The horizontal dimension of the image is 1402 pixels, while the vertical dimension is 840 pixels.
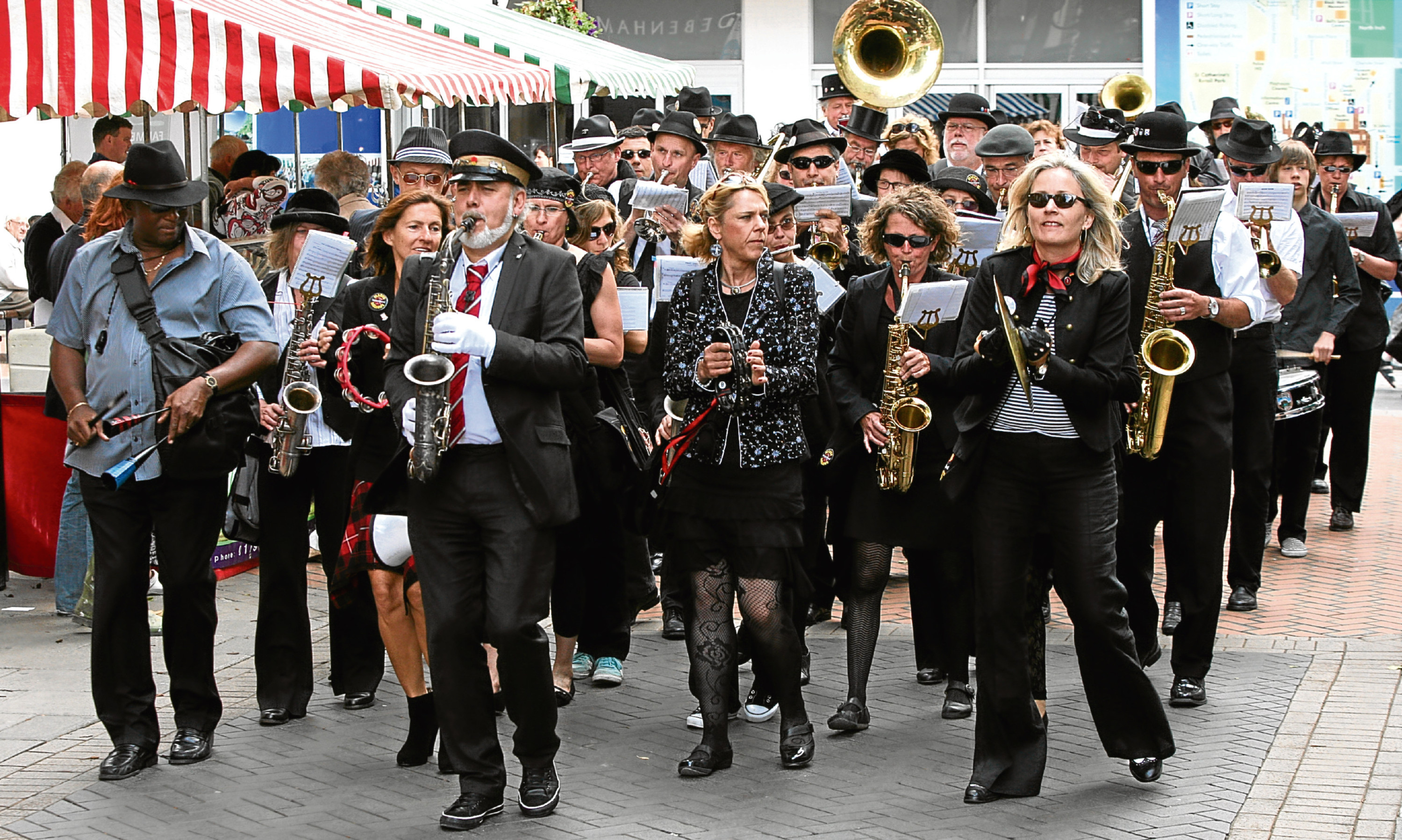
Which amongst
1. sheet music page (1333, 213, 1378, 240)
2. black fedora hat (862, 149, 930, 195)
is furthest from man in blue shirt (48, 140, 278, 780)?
sheet music page (1333, 213, 1378, 240)

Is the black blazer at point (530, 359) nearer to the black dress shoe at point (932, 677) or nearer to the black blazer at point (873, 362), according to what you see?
the black blazer at point (873, 362)

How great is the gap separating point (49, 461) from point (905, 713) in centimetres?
501

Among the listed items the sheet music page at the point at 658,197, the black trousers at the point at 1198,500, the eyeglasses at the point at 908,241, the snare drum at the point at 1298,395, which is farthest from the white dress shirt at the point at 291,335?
the snare drum at the point at 1298,395

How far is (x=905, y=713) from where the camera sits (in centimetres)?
700

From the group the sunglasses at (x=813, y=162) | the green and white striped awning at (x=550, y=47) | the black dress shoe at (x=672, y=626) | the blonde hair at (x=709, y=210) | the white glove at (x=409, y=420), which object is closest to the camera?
the white glove at (x=409, y=420)

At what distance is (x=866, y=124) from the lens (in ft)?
38.0

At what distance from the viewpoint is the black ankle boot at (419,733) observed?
6.30 m

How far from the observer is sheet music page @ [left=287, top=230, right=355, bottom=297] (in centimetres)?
678

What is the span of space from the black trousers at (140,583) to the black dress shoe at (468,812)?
53.0 inches

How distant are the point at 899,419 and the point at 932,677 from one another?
1.36m

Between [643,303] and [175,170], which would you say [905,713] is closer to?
[643,303]

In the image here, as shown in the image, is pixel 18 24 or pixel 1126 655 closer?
pixel 1126 655

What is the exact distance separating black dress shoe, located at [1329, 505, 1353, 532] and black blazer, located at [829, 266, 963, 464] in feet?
17.3

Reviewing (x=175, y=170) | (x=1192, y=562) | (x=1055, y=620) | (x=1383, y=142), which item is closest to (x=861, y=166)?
(x=1055, y=620)
